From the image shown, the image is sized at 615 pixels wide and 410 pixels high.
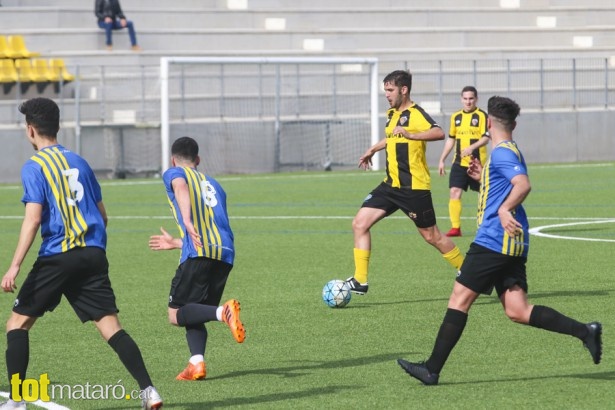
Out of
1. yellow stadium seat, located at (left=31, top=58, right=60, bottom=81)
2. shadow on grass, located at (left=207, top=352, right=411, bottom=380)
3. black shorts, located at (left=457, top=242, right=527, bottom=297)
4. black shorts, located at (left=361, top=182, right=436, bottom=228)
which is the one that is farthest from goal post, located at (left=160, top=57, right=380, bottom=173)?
black shorts, located at (left=457, top=242, right=527, bottom=297)

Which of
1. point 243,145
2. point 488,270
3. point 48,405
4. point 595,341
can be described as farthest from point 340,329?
point 243,145

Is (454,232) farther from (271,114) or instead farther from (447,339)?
(271,114)

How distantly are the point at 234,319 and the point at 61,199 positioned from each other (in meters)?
1.35

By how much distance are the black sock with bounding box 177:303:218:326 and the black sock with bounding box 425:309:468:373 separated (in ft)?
4.78

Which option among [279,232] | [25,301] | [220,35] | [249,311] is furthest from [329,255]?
[220,35]

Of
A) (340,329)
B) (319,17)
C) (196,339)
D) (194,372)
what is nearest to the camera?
(194,372)

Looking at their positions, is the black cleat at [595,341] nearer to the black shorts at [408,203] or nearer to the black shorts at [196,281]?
the black shorts at [196,281]

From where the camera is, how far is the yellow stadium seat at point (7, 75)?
30156mm

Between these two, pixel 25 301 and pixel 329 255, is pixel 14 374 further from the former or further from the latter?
pixel 329 255

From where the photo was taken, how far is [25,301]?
718 centimetres

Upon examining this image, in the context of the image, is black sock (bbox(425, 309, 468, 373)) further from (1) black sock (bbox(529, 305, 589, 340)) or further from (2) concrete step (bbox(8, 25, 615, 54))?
(2) concrete step (bbox(8, 25, 615, 54))

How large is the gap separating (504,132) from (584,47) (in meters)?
30.0

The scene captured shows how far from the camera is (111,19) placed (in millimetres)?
32625

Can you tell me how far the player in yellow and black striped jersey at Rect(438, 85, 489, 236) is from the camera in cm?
1738
